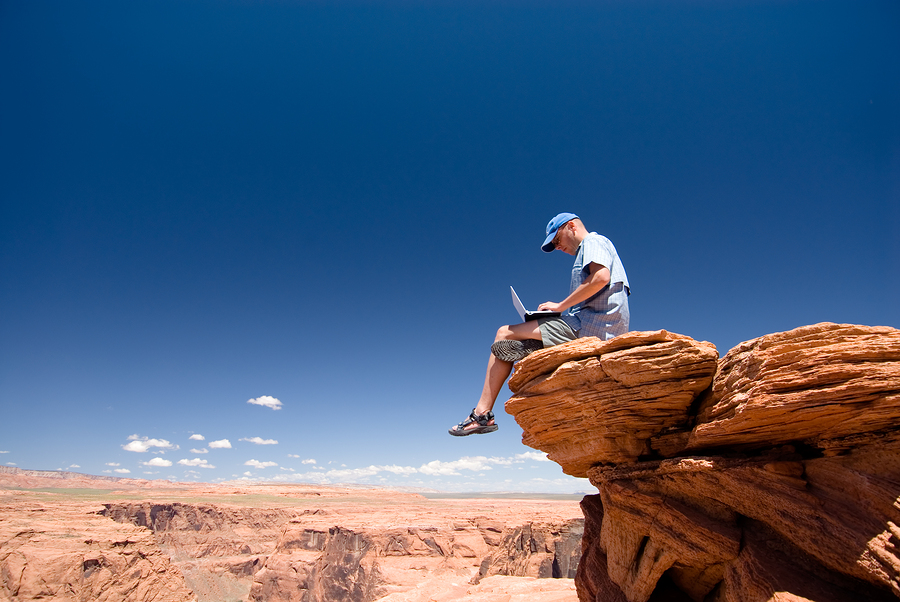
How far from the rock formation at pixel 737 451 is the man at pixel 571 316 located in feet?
0.93

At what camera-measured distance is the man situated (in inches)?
219

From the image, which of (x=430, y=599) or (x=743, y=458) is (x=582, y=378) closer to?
(x=743, y=458)

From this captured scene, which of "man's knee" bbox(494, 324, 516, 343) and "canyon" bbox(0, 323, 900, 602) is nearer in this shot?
"canyon" bbox(0, 323, 900, 602)

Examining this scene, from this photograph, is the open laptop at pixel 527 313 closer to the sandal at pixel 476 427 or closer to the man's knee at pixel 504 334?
the man's knee at pixel 504 334

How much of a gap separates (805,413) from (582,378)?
2.44 meters

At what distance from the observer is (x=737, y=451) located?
588cm

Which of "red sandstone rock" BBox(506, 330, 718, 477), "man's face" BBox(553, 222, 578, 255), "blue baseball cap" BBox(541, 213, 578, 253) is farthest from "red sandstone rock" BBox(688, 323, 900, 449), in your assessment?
"blue baseball cap" BBox(541, 213, 578, 253)

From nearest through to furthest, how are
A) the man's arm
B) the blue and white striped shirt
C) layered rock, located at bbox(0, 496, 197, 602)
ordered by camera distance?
the man's arm < the blue and white striped shirt < layered rock, located at bbox(0, 496, 197, 602)

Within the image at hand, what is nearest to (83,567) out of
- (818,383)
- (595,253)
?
(595,253)

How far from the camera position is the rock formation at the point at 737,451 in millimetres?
4652

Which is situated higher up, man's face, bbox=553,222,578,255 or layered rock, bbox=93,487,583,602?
man's face, bbox=553,222,578,255

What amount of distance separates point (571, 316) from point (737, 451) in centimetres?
284

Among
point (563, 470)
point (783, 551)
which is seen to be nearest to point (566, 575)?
point (563, 470)

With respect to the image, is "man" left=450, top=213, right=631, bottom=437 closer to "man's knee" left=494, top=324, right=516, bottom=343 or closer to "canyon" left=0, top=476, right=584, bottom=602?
"man's knee" left=494, top=324, right=516, bottom=343
